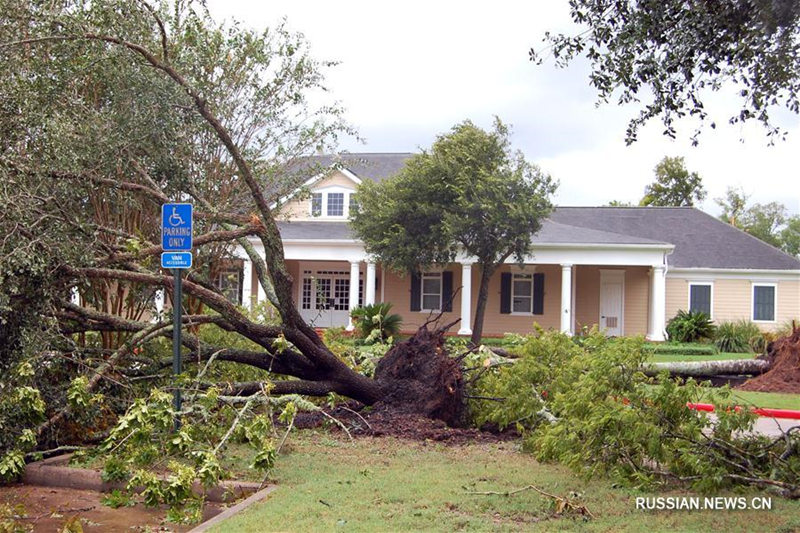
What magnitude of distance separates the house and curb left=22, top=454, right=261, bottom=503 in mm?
19426

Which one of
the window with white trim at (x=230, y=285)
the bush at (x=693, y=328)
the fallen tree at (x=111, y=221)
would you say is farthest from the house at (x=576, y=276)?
the fallen tree at (x=111, y=221)

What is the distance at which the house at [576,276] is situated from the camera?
26.7 metres

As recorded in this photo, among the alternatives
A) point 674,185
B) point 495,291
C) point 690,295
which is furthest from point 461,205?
point 674,185

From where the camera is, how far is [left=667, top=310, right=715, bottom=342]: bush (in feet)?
86.0

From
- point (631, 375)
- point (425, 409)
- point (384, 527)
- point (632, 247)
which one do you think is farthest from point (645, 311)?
point (384, 527)

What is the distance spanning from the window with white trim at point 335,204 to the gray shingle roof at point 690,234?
25.1 feet

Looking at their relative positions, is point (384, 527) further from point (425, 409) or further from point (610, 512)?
point (425, 409)

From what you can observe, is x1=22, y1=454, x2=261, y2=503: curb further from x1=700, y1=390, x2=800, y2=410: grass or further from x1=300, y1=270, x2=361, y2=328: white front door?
x1=300, y1=270, x2=361, y2=328: white front door

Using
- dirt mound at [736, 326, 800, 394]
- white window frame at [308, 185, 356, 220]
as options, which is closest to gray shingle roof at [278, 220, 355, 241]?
white window frame at [308, 185, 356, 220]

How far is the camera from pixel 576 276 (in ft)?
96.4

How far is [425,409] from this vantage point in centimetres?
908

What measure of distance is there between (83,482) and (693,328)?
22.8 meters

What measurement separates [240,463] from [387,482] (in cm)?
160

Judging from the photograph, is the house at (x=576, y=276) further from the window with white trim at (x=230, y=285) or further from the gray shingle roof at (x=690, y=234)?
the window with white trim at (x=230, y=285)
